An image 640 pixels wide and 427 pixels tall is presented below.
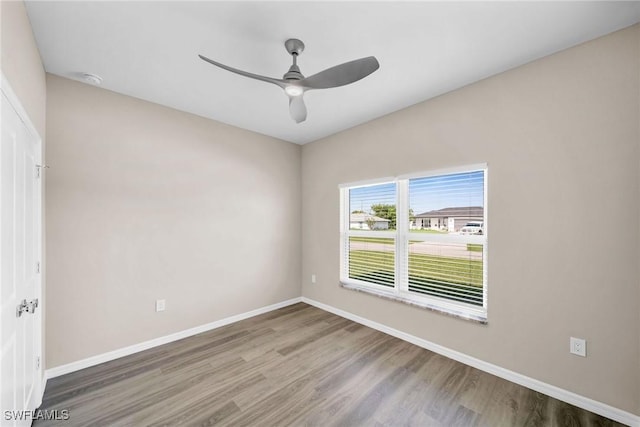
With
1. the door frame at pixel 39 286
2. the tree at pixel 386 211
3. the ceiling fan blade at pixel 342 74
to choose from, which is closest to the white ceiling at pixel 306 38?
the ceiling fan blade at pixel 342 74

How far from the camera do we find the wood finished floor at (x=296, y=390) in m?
1.76

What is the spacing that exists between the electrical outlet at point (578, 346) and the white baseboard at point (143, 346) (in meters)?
3.14

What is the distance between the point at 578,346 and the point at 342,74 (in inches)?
97.7

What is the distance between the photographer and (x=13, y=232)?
4.55 ft

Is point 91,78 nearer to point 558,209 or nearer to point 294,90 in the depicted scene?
point 294,90

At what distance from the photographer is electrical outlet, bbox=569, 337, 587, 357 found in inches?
71.7

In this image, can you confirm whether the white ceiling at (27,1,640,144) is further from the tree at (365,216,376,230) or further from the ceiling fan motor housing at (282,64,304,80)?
the tree at (365,216,376,230)

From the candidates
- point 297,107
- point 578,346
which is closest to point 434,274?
point 578,346

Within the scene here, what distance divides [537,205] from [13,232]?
3.40 metres

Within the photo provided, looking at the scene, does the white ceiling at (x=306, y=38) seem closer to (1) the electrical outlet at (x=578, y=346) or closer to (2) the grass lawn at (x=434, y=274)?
(2) the grass lawn at (x=434, y=274)

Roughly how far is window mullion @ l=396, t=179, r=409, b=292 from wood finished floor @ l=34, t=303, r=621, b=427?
65 cm

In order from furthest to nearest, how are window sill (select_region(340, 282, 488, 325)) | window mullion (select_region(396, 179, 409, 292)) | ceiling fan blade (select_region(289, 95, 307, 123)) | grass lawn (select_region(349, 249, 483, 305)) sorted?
window mullion (select_region(396, 179, 409, 292)) → grass lawn (select_region(349, 249, 483, 305)) → window sill (select_region(340, 282, 488, 325)) → ceiling fan blade (select_region(289, 95, 307, 123))

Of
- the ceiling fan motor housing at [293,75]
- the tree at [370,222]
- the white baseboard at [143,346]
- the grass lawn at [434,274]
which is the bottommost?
the white baseboard at [143,346]

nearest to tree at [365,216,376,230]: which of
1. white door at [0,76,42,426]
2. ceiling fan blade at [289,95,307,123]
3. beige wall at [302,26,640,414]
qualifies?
beige wall at [302,26,640,414]
